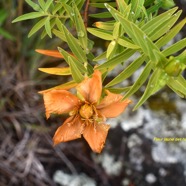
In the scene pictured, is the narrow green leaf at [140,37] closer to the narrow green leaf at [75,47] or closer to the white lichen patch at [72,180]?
the narrow green leaf at [75,47]

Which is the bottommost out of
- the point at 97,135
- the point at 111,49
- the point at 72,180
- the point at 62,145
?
the point at 72,180

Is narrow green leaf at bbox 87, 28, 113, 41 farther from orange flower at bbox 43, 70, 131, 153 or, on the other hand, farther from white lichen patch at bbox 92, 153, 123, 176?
white lichen patch at bbox 92, 153, 123, 176

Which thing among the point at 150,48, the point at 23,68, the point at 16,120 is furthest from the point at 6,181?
the point at 150,48

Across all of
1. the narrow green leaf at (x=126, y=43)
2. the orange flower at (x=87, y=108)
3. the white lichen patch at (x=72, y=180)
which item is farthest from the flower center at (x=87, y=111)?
the white lichen patch at (x=72, y=180)

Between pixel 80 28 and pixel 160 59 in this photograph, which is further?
pixel 80 28

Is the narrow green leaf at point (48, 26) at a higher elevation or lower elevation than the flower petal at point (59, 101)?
higher

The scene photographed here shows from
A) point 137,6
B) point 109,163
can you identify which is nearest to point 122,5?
point 137,6

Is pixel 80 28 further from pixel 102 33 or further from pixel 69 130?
pixel 69 130
